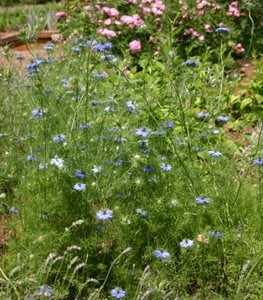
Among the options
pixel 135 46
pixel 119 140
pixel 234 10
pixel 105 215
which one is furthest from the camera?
pixel 234 10

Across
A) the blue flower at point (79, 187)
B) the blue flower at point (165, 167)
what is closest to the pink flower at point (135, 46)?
the blue flower at point (165, 167)

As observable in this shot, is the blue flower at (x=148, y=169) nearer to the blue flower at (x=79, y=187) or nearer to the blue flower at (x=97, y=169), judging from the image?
the blue flower at (x=97, y=169)

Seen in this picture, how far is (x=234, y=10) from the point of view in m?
6.52

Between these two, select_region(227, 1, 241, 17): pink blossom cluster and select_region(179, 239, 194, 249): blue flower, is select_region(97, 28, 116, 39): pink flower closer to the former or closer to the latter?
select_region(227, 1, 241, 17): pink blossom cluster

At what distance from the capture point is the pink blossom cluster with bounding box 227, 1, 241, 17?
21.4ft

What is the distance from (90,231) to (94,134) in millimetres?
738

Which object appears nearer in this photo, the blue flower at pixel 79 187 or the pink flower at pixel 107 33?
the blue flower at pixel 79 187

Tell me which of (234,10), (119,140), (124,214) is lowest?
(234,10)

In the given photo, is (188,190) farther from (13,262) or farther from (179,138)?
(13,262)

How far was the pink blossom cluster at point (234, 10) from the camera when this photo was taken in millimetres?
6525

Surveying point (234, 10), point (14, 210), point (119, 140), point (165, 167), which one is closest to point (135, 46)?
point (234, 10)

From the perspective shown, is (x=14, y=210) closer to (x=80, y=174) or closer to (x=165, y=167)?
(x=80, y=174)

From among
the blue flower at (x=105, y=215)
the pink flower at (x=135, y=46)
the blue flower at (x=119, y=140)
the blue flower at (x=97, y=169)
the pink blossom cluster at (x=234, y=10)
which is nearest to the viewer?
the blue flower at (x=105, y=215)

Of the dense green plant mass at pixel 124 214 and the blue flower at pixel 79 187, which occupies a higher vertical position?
the blue flower at pixel 79 187
